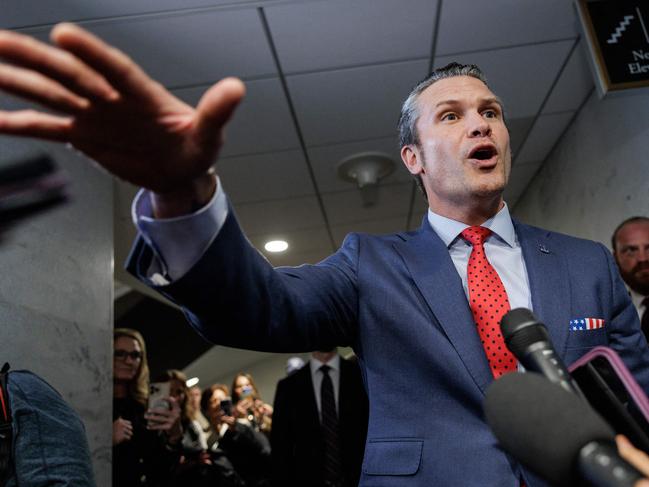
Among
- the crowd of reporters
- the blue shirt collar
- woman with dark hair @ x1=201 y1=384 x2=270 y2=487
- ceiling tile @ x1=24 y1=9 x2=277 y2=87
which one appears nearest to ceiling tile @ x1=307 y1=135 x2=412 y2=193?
ceiling tile @ x1=24 y1=9 x2=277 y2=87

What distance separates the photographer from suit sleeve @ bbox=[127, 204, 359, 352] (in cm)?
74

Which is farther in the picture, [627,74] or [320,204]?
[320,204]

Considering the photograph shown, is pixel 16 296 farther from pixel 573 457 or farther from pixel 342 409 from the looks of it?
pixel 573 457

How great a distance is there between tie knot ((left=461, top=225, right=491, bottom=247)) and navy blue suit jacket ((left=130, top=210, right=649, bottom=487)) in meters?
0.06

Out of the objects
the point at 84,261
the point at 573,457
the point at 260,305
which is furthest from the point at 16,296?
the point at 573,457

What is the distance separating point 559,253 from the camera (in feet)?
3.66

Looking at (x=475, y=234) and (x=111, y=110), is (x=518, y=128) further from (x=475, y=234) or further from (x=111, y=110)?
(x=111, y=110)

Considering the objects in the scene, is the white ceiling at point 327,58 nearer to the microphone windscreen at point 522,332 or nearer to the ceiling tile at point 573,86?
the ceiling tile at point 573,86

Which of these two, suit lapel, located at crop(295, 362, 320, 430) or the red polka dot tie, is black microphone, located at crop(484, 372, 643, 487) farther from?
suit lapel, located at crop(295, 362, 320, 430)

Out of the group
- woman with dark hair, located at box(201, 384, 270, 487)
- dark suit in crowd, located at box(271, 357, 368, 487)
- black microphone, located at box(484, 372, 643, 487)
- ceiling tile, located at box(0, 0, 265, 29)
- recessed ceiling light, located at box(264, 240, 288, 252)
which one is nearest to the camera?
black microphone, located at box(484, 372, 643, 487)

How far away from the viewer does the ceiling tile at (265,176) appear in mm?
3553

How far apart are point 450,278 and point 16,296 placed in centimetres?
174

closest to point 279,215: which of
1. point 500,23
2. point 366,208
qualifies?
point 366,208

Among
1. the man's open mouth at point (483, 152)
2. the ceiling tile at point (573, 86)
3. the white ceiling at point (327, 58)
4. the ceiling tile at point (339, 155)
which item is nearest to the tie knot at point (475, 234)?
the man's open mouth at point (483, 152)
